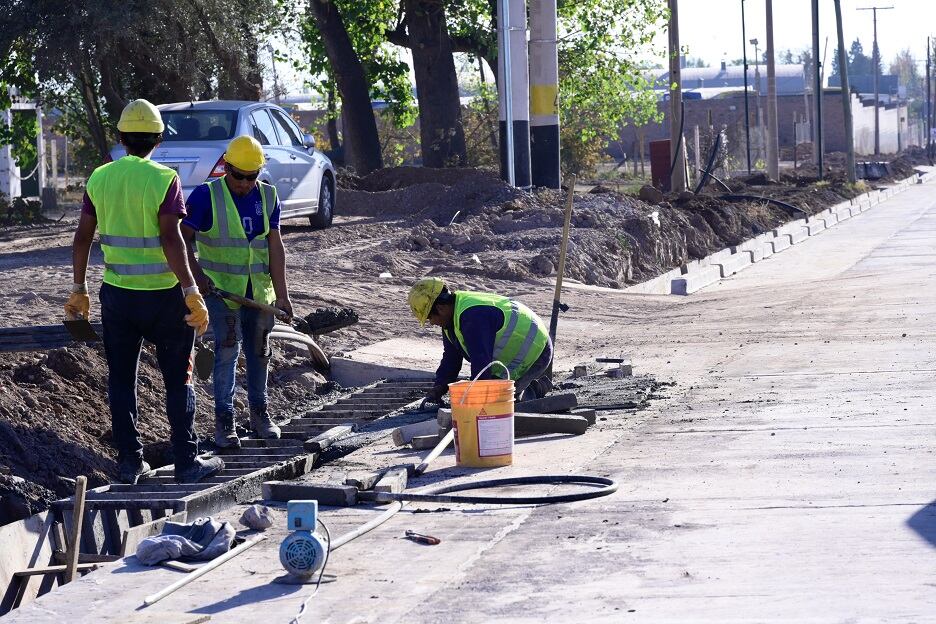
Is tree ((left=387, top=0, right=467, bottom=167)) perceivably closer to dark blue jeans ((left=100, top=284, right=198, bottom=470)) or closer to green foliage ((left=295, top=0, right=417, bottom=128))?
green foliage ((left=295, top=0, right=417, bottom=128))

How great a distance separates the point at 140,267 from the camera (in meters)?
6.93

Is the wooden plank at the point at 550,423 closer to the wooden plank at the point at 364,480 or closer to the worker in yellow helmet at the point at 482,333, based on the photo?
the worker in yellow helmet at the point at 482,333

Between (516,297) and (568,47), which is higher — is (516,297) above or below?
below

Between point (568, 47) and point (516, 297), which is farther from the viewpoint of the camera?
point (568, 47)

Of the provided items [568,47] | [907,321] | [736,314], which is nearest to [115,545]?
[907,321]

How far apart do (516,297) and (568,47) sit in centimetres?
1621

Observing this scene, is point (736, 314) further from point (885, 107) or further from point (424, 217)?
point (885, 107)

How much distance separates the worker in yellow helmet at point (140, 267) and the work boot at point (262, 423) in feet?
4.37

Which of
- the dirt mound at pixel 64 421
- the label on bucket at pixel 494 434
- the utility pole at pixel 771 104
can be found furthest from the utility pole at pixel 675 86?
the label on bucket at pixel 494 434

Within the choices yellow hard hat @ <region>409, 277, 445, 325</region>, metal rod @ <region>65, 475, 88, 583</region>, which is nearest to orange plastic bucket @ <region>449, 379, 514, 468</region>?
yellow hard hat @ <region>409, 277, 445, 325</region>

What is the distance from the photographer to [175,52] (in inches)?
837

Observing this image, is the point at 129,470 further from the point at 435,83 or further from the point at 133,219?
the point at 435,83

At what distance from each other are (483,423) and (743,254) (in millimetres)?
18083

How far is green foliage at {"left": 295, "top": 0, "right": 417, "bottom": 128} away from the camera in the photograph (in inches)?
1099
